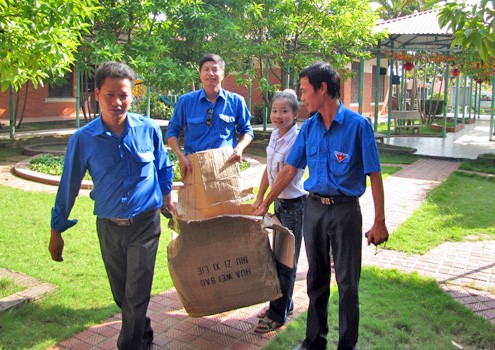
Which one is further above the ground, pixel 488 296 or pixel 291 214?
pixel 291 214

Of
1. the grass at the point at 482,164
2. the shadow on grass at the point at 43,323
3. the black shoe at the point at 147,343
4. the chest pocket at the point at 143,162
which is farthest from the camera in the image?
the grass at the point at 482,164

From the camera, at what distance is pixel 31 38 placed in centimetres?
396

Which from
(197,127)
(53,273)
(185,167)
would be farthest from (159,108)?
(185,167)

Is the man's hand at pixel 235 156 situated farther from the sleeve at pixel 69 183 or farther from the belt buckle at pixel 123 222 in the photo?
the sleeve at pixel 69 183

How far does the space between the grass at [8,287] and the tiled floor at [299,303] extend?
0.96 m

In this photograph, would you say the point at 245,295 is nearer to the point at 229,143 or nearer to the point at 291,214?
the point at 291,214

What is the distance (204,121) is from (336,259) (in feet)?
5.84

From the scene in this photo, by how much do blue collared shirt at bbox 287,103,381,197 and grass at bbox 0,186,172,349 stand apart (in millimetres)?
2017

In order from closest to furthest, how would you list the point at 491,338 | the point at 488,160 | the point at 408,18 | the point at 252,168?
the point at 491,338, the point at 252,168, the point at 488,160, the point at 408,18

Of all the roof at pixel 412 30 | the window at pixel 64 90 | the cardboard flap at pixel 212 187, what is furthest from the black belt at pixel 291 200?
the window at pixel 64 90

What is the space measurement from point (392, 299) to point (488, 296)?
0.90 metres

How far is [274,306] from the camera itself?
3836 millimetres

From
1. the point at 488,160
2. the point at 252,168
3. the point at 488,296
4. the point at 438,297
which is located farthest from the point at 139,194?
the point at 488,160

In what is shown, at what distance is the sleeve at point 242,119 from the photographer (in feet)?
15.1
